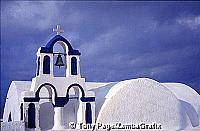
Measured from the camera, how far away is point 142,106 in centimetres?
1803

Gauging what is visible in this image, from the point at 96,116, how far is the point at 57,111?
2.13 metres

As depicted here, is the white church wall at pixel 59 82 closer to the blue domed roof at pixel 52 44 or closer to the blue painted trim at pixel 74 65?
the blue painted trim at pixel 74 65

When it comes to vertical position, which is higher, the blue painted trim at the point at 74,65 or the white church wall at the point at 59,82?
the blue painted trim at the point at 74,65

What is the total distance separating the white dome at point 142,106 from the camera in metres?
17.5

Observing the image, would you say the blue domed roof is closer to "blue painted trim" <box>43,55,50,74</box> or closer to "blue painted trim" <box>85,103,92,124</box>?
"blue painted trim" <box>43,55,50,74</box>

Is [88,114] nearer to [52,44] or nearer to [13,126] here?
[13,126]

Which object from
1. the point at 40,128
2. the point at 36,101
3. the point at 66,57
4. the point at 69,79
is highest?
the point at 66,57

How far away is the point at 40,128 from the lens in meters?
16.8

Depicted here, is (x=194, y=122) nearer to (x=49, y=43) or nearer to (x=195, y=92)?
(x=195, y=92)

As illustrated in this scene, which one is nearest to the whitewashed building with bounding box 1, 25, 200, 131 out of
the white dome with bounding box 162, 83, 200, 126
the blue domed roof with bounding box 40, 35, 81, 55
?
the blue domed roof with bounding box 40, 35, 81, 55

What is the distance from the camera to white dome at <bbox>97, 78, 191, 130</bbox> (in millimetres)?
17484

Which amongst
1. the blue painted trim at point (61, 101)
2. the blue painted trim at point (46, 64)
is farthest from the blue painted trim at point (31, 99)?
the blue painted trim at point (46, 64)

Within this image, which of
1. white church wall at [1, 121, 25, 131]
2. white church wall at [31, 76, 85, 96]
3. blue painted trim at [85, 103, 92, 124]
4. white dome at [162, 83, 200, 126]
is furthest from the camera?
white dome at [162, 83, 200, 126]

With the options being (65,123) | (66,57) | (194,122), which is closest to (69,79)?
(66,57)
